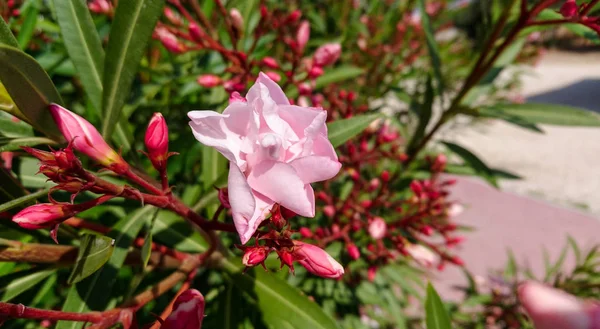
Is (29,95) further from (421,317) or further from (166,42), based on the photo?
(421,317)

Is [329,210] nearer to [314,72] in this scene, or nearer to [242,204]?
[314,72]


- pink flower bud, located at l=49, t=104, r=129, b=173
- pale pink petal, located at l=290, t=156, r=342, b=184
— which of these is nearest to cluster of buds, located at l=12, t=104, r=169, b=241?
pink flower bud, located at l=49, t=104, r=129, b=173

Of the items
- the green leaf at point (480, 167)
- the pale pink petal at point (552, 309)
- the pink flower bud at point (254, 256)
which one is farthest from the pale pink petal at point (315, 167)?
the green leaf at point (480, 167)

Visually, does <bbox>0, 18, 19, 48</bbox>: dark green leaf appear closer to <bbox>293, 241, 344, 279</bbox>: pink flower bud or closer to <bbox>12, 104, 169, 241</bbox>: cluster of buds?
<bbox>12, 104, 169, 241</bbox>: cluster of buds

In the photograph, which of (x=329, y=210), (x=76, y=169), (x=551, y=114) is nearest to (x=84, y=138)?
(x=76, y=169)

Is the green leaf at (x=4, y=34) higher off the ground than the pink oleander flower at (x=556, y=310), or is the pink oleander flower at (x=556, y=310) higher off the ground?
the green leaf at (x=4, y=34)

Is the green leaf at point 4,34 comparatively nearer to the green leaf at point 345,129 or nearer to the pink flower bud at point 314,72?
the green leaf at point 345,129
